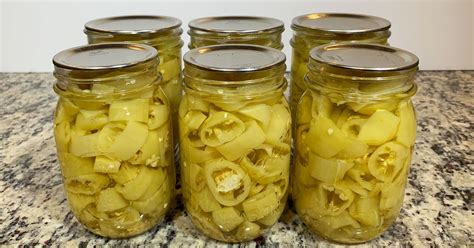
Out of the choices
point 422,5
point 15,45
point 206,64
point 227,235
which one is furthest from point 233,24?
point 15,45

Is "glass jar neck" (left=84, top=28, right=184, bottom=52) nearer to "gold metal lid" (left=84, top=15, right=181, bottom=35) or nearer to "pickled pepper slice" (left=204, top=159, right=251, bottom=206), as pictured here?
"gold metal lid" (left=84, top=15, right=181, bottom=35)

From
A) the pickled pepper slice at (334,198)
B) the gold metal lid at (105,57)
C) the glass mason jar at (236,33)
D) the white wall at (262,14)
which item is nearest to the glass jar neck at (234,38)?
the glass mason jar at (236,33)

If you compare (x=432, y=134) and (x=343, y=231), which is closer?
(x=343, y=231)

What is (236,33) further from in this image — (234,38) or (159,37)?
(159,37)

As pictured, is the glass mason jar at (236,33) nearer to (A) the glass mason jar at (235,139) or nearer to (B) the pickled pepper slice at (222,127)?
(A) the glass mason jar at (235,139)

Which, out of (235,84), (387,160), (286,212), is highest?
(235,84)

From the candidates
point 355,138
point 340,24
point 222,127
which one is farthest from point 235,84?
point 340,24

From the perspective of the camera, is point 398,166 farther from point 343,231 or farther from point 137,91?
point 137,91
